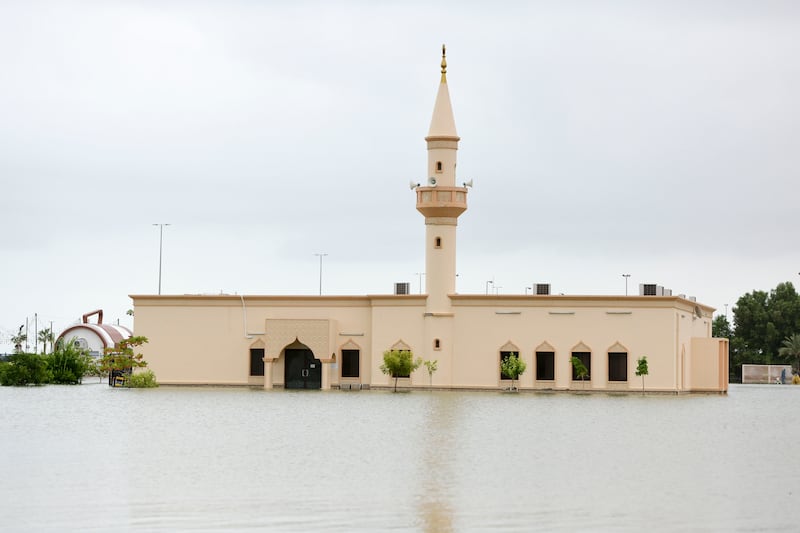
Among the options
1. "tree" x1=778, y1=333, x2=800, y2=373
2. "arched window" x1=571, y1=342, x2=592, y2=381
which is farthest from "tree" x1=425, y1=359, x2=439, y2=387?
"tree" x1=778, y1=333, x2=800, y2=373

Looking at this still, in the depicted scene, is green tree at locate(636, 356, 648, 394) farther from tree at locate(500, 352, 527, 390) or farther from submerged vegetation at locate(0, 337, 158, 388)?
submerged vegetation at locate(0, 337, 158, 388)

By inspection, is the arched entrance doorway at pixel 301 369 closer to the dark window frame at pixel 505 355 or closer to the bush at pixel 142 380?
the bush at pixel 142 380

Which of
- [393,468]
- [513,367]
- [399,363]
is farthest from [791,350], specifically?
[393,468]

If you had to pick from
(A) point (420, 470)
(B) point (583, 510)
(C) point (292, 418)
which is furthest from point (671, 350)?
(B) point (583, 510)

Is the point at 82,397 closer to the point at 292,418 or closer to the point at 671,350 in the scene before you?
the point at 292,418

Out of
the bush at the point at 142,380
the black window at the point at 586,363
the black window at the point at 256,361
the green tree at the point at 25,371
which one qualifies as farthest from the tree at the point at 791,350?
the green tree at the point at 25,371

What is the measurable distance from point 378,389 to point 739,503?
45281 mm

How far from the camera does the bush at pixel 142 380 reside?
68.4 metres

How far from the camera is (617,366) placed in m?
65.4

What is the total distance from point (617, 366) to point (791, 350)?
53.7 m

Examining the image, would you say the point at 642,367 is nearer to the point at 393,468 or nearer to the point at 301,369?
the point at 301,369

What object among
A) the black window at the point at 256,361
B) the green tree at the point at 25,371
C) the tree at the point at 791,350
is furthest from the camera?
the tree at the point at 791,350

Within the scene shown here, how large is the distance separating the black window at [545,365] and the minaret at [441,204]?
515cm

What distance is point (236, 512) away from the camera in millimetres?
21422
